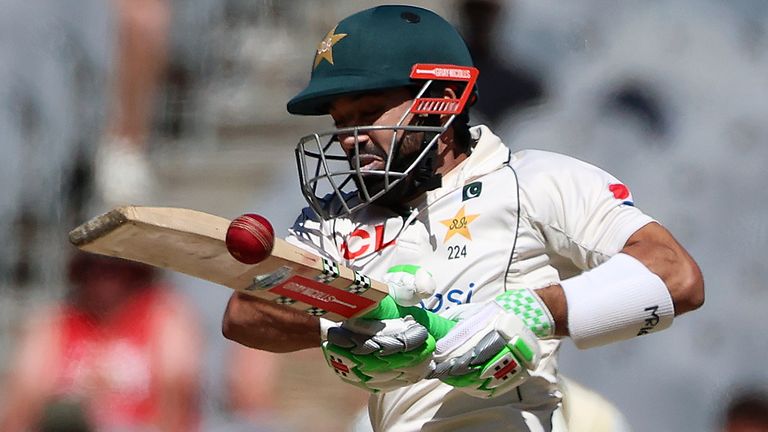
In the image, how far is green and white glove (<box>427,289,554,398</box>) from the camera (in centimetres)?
253

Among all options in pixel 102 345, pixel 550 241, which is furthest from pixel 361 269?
pixel 102 345

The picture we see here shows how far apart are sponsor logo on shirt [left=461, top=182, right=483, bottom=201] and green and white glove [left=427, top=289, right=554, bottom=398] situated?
43 cm

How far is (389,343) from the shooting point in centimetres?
248

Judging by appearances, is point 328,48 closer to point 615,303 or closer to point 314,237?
point 314,237

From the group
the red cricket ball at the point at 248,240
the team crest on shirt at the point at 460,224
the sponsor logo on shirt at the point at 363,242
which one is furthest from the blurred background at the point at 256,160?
the red cricket ball at the point at 248,240

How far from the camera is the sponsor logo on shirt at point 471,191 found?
3008 mm

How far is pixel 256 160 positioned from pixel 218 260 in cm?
346

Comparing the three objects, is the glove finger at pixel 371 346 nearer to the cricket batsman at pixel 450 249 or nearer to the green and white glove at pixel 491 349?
the cricket batsman at pixel 450 249

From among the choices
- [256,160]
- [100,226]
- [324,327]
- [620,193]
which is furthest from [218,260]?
[256,160]

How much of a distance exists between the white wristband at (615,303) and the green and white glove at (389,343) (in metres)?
0.25

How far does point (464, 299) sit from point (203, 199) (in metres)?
2.96

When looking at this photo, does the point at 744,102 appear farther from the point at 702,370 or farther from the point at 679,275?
the point at 679,275

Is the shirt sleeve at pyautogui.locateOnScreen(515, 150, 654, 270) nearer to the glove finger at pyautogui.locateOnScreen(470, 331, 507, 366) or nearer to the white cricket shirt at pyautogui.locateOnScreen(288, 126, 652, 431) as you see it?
the white cricket shirt at pyautogui.locateOnScreen(288, 126, 652, 431)

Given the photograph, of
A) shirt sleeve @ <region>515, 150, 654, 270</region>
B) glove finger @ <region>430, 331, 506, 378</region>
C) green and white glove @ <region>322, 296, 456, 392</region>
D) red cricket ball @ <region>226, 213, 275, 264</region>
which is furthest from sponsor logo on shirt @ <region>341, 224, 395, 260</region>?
red cricket ball @ <region>226, 213, 275, 264</region>
